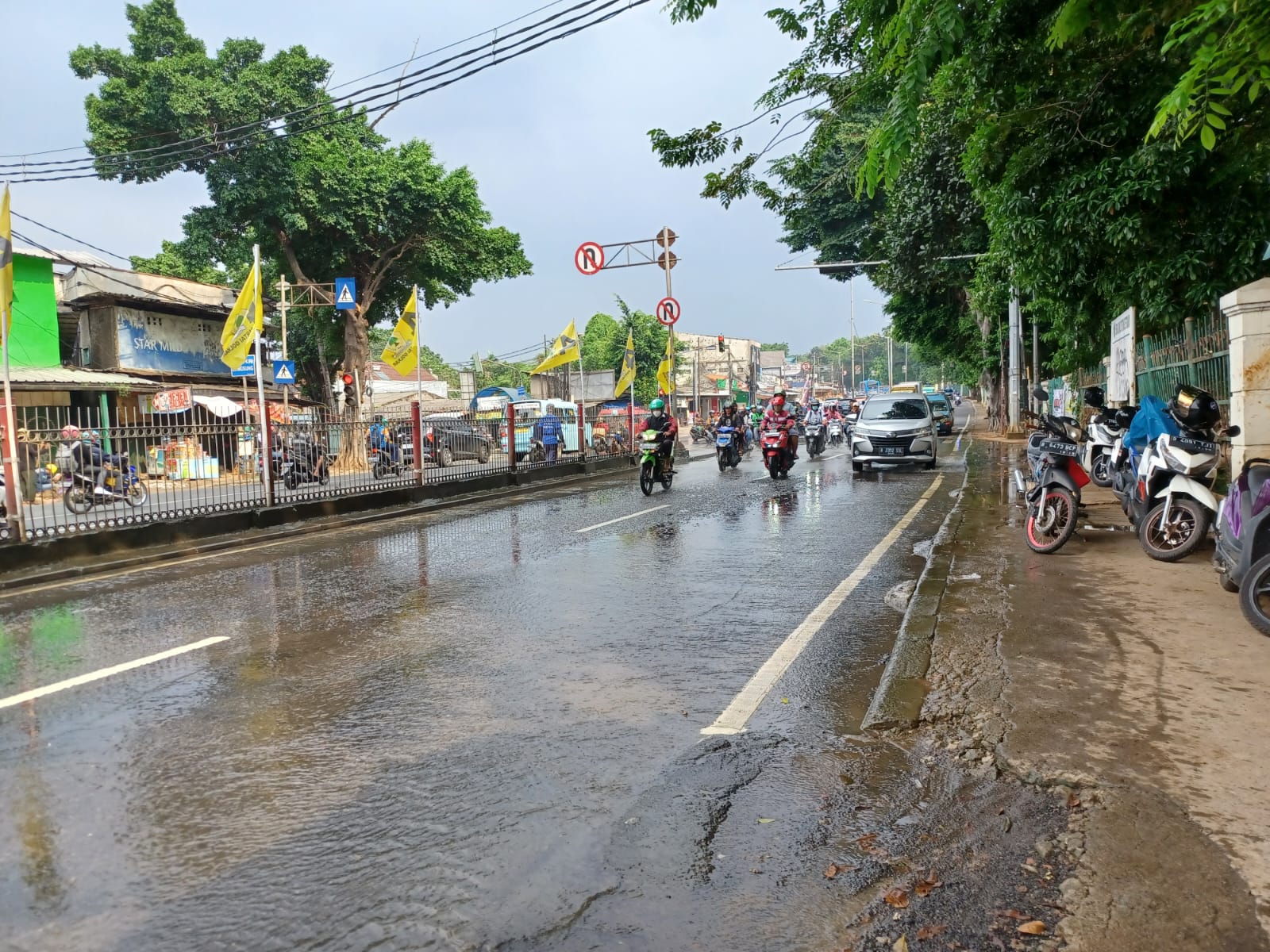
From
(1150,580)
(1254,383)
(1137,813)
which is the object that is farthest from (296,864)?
(1254,383)

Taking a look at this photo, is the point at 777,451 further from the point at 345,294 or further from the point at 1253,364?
the point at 345,294

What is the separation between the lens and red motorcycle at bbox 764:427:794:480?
17500mm

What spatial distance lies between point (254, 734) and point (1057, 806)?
11.3 ft

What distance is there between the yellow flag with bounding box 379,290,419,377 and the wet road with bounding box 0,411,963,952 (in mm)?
16140

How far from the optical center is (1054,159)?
952 cm

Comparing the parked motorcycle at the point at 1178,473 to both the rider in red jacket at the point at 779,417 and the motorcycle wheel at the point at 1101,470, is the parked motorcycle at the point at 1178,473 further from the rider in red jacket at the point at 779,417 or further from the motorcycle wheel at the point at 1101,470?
the rider in red jacket at the point at 779,417

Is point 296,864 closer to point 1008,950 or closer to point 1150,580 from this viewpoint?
point 1008,950

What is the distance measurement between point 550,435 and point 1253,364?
15314 mm

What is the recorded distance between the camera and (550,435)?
→ 2097cm

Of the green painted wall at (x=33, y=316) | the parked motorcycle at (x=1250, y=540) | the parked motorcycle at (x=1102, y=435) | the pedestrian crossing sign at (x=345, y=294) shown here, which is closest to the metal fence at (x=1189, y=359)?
the parked motorcycle at (x=1102, y=435)

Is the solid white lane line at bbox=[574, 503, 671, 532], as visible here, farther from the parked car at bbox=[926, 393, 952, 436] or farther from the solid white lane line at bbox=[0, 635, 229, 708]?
the parked car at bbox=[926, 393, 952, 436]

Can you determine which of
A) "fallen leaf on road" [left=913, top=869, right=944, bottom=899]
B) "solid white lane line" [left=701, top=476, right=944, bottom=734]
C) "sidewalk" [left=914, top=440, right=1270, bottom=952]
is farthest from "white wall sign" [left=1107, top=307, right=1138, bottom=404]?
"fallen leaf on road" [left=913, top=869, right=944, bottom=899]

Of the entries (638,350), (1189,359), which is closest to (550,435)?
(1189,359)

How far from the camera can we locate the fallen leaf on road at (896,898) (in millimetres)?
2609
